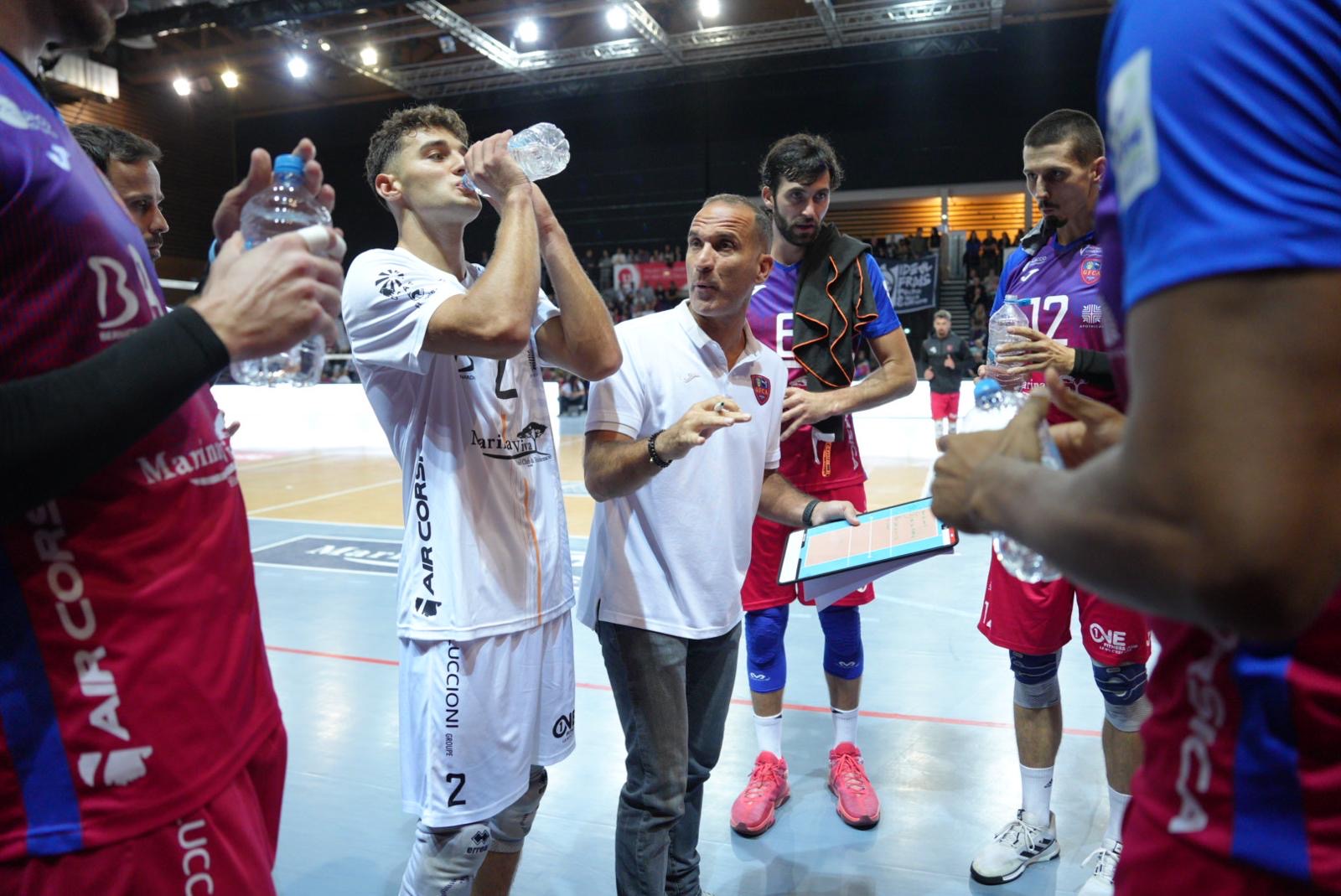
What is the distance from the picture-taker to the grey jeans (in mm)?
2193

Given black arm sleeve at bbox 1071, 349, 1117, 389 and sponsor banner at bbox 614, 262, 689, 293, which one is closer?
black arm sleeve at bbox 1071, 349, 1117, 389

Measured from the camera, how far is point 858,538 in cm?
225

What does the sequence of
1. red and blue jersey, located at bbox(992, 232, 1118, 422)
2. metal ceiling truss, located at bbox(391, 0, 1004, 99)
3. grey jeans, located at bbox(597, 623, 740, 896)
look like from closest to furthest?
grey jeans, located at bbox(597, 623, 740, 896) < red and blue jersey, located at bbox(992, 232, 1118, 422) < metal ceiling truss, located at bbox(391, 0, 1004, 99)

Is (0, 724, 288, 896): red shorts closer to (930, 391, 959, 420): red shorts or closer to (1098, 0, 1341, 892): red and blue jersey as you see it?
(1098, 0, 1341, 892): red and blue jersey

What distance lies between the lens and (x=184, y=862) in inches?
44.7

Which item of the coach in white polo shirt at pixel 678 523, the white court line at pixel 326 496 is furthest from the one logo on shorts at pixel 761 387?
the white court line at pixel 326 496

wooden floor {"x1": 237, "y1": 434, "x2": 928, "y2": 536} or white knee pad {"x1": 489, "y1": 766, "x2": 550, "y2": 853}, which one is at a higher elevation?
white knee pad {"x1": 489, "y1": 766, "x2": 550, "y2": 853}

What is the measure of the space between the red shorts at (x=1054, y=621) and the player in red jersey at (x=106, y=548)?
7.88 ft

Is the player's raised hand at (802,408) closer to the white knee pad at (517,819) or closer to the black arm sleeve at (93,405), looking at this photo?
the white knee pad at (517,819)

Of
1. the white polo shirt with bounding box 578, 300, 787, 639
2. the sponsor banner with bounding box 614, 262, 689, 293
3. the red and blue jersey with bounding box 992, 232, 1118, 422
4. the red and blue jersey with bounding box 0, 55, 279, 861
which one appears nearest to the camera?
the red and blue jersey with bounding box 0, 55, 279, 861

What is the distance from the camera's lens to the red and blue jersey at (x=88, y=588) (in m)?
1.05

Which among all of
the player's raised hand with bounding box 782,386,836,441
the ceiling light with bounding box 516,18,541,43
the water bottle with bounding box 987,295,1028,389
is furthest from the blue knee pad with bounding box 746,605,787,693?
the ceiling light with bounding box 516,18,541,43

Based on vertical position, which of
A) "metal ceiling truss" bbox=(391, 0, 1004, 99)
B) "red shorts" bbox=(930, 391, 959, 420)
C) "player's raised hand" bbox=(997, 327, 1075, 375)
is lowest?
"red shorts" bbox=(930, 391, 959, 420)

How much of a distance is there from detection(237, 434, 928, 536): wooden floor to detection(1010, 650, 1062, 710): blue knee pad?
15.7ft
